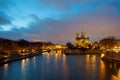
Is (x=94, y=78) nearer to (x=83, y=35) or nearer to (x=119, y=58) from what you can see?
(x=119, y=58)

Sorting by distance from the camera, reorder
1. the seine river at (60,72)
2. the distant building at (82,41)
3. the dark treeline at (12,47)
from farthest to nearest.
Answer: the distant building at (82,41) < the dark treeline at (12,47) < the seine river at (60,72)

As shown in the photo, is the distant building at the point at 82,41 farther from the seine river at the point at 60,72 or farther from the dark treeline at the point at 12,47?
the seine river at the point at 60,72

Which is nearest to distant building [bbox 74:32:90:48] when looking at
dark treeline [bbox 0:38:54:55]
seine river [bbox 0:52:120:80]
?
dark treeline [bbox 0:38:54:55]

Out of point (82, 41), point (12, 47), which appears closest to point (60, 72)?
point (12, 47)

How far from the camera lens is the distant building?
133 metres

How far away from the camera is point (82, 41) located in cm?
13600

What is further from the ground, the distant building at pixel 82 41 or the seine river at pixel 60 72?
the distant building at pixel 82 41

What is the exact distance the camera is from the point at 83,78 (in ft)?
88.7

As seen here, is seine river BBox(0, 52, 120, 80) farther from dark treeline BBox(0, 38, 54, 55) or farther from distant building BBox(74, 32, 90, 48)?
distant building BBox(74, 32, 90, 48)

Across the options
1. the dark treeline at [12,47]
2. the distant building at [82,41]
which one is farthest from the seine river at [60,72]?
the distant building at [82,41]

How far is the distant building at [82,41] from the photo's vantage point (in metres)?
133

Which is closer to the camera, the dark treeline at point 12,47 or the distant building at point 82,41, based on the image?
the dark treeline at point 12,47

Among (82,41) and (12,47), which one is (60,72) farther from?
(82,41)

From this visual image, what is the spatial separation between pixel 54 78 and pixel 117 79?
23.5ft
